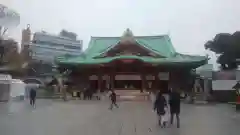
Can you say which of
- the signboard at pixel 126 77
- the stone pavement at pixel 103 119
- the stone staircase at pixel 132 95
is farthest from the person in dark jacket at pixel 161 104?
the signboard at pixel 126 77

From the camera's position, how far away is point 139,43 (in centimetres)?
1445

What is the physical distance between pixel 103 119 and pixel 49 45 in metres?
3.68

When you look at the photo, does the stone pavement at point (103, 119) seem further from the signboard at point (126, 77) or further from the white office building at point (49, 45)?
the signboard at point (126, 77)

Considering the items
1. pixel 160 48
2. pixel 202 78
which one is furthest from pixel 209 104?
pixel 160 48

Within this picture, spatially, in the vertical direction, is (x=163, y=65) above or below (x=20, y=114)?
above

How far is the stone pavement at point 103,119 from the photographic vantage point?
5.11m

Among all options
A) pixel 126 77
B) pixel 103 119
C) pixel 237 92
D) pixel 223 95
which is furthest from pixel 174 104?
pixel 126 77

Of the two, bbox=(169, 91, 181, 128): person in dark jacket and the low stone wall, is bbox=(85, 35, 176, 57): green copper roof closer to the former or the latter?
the low stone wall

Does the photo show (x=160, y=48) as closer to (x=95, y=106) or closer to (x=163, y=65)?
(x=163, y=65)

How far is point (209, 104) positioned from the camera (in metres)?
7.62

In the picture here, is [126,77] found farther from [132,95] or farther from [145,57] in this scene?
[145,57]

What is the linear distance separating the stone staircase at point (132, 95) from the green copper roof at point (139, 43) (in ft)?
14.5

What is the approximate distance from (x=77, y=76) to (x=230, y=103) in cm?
596

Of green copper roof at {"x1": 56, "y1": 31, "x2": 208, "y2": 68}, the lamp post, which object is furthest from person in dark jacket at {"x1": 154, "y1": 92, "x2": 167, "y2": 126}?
green copper roof at {"x1": 56, "y1": 31, "x2": 208, "y2": 68}
